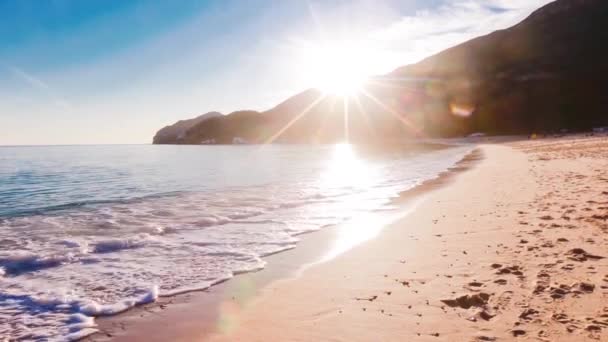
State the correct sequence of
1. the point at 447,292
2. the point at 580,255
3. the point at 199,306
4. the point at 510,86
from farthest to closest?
the point at 510,86 → the point at 580,255 → the point at 199,306 → the point at 447,292

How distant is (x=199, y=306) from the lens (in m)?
5.81

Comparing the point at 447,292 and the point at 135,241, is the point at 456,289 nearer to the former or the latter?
the point at 447,292

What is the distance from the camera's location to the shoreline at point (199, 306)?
4.95m

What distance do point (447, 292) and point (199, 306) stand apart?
391 cm

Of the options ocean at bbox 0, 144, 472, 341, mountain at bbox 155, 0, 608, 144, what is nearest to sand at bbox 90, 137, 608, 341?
ocean at bbox 0, 144, 472, 341

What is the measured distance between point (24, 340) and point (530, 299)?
6.94m

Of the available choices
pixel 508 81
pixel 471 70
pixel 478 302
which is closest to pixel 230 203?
pixel 478 302

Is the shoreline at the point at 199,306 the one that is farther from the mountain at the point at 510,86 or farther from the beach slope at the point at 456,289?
the mountain at the point at 510,86

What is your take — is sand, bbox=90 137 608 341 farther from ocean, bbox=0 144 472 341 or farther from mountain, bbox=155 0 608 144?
mountain, bbox=155 0 608 144

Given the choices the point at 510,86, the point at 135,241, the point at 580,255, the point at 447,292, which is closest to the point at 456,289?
the point at 447,292

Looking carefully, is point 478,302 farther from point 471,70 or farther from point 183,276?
point 471,70

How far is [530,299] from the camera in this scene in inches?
184

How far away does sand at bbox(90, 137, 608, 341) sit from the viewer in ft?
13.9

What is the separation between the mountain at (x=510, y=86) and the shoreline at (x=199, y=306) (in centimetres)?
13686
